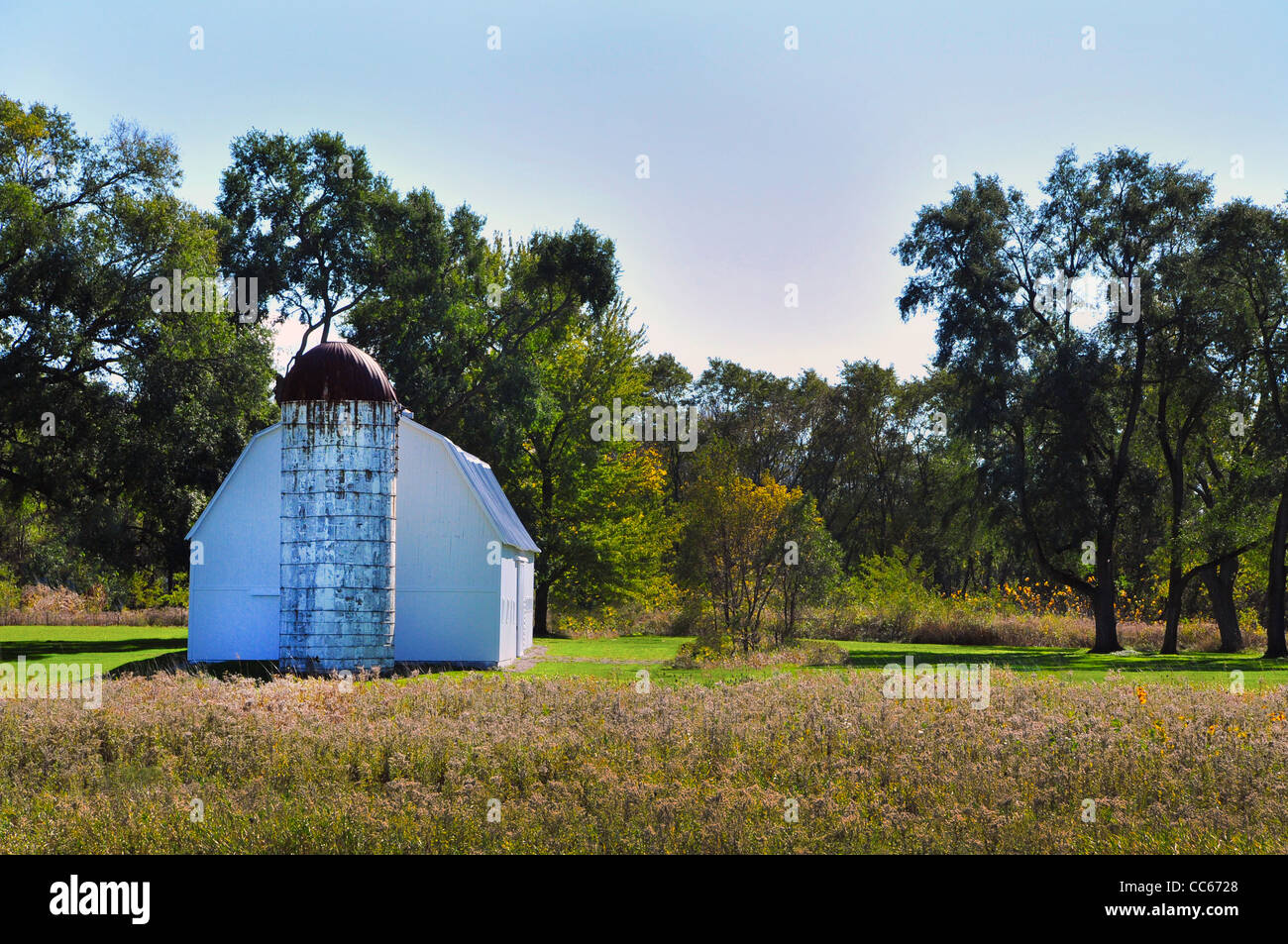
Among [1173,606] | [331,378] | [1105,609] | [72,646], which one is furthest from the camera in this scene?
[1173,606]

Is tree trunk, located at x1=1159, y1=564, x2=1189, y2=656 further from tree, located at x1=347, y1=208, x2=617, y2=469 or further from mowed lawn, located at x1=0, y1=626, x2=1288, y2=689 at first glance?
tree, located at x1=347, y1=208, x2=617, y2=469

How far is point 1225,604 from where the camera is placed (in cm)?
3697

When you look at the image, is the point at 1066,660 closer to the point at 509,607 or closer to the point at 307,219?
the point at 509,607

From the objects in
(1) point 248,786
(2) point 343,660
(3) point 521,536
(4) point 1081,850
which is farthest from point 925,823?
(3) point 521,536

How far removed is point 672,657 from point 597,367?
62.0 ft

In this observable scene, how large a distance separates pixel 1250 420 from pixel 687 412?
93.5 feet

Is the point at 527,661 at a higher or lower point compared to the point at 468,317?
lower

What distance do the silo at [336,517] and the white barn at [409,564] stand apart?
2683 mm

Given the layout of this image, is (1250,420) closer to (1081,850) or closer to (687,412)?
(687,412)

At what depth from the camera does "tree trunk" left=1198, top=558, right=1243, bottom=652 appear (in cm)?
3672

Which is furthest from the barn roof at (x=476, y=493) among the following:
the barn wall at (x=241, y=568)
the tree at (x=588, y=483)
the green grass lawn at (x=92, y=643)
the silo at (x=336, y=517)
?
the tree at (x=588, y=483)

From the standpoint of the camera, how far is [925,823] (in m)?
10.1

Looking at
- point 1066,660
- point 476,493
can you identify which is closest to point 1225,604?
point 1066,660

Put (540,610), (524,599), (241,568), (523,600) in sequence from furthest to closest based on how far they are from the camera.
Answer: (540,610) < (524,599) < (523,600) < (241,568)
